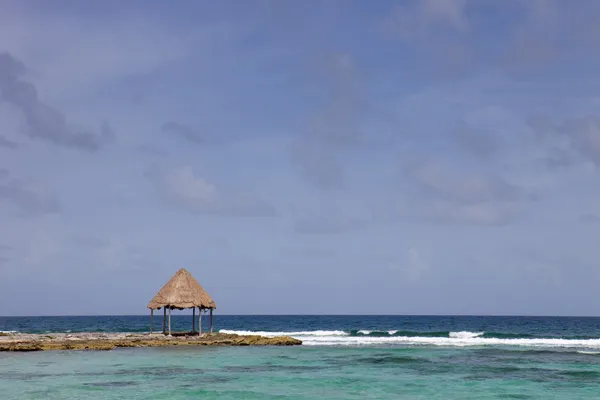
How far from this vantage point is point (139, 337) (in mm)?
49375

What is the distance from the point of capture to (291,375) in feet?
103

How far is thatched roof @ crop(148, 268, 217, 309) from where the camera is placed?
48.4 meters

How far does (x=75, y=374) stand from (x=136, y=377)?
311cm

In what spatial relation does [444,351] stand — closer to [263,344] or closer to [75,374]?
[263,344]

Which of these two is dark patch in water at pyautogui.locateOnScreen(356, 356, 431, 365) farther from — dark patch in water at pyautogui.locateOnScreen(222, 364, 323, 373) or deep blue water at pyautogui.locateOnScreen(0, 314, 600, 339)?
deep blue water at pyautogui.locateOnScreen(0, 314, 600, 339)

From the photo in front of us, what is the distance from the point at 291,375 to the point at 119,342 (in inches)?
726

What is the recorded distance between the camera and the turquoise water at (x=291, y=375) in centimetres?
2608

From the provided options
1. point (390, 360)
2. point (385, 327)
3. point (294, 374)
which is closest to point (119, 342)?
point (294, 374)

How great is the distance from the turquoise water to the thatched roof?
5.67 m

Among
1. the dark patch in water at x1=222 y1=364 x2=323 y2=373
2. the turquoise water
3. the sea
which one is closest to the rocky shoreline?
the sea

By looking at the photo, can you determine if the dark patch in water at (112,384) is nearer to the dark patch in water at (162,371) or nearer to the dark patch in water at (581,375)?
the dark patch in water at (162,371)

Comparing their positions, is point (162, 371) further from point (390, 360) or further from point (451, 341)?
point (451, 341)

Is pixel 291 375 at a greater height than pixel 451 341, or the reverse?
pixel 291 375

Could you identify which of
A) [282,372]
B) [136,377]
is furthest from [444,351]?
[136,377]
